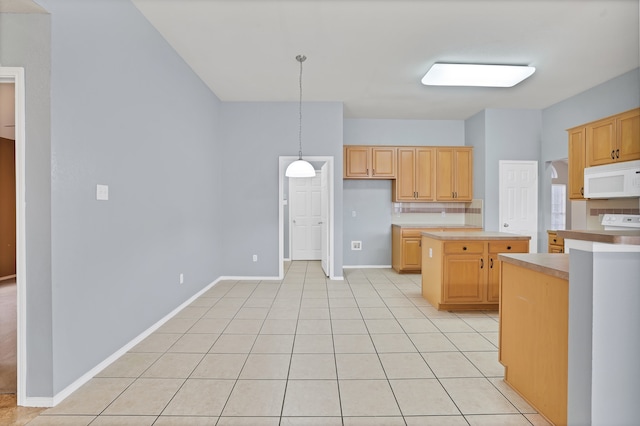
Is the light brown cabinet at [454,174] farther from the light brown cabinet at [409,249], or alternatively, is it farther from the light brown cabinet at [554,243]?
the light brown cabinet at [554,243]

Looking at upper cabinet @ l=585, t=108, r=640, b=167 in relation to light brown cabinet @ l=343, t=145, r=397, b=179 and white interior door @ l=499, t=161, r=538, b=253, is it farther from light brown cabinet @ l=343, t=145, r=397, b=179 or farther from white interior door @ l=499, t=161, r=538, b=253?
light brown cabinet @ l=343, t=145, r=397, b=179

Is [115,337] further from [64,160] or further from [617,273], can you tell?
[617,273]

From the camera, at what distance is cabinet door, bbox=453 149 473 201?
590cm

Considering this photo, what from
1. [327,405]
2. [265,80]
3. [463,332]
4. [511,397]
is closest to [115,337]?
[327,405]

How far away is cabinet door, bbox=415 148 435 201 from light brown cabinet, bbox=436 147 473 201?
12cm

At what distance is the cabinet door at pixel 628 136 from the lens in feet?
11.6

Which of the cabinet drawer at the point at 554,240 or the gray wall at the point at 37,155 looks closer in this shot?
the gray wall at the point at 37,155

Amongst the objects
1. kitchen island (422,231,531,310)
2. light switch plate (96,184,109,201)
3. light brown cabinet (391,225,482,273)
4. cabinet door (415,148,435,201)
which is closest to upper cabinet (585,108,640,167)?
kitchen island (422,231,531,310)

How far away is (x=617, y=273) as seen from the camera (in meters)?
1.35

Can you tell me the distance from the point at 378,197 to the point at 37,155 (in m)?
5.22

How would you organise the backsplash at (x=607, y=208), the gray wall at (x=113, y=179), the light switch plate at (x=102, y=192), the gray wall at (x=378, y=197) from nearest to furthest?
the gray wall at (x=113, y=179) < the light switch plate at (x=102, y=192) < the backsplash at (x=607, y=208) < the gray wall at (x=378, y=197)

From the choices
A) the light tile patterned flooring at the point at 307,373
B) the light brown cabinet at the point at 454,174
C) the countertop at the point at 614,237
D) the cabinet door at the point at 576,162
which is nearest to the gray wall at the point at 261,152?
the light tile patterned flooring at the point at 307,373

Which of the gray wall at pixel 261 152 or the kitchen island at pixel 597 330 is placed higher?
the gray wall at pixel 261 152

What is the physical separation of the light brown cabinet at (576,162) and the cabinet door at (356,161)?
3068mm
